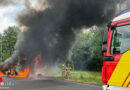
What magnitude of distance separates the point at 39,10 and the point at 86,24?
20.0ft

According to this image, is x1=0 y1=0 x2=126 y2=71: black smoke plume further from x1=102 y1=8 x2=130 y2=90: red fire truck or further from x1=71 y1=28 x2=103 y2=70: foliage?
x1=102 y1=8 x2=130 y2=90: red fire truck

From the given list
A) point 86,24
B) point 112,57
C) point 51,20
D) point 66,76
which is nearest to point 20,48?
point 51,20


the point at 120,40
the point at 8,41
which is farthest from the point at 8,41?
the point at 120,40

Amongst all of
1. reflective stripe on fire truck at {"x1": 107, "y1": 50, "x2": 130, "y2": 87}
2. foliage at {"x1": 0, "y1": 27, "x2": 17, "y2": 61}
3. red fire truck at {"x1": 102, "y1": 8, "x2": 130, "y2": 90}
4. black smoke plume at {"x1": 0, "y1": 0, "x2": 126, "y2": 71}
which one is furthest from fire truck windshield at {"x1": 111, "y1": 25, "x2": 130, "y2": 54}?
foliage at {"x1": 0, "y1": 27, "x2": 17, "y2": 61}

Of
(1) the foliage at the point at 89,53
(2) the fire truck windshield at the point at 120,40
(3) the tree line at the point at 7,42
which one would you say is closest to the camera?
(2) the fire truck windshield at the point at 120,40

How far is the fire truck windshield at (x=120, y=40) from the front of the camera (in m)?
3.36

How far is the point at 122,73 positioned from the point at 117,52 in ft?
1.68

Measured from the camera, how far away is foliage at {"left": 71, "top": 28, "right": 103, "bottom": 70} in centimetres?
1826

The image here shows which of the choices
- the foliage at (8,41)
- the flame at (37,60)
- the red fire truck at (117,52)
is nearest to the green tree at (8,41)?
the foliage at (8,41)

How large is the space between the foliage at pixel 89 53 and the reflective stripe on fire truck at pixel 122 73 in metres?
14.0

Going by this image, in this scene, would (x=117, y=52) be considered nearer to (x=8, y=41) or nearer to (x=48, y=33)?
(x=48, y=33)

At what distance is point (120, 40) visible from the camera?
3.50m

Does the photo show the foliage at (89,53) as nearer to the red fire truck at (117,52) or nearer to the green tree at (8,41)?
the red fire truck at (117,52)

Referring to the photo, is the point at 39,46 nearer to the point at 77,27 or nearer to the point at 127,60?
the point at 77,27
